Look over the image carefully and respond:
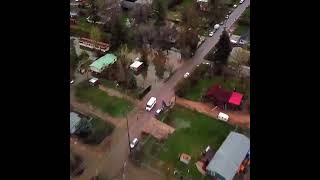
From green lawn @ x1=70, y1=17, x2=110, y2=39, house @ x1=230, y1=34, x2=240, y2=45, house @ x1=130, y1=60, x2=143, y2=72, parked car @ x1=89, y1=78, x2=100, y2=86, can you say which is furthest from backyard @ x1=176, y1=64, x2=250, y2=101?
green lawn @ x1=70, y1=17, x2=110, y2=39

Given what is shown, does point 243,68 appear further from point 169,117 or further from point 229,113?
point 169,117

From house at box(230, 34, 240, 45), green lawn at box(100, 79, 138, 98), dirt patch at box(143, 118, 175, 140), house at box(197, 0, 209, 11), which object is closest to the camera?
dirt patch at box(143, 118, 175, 140)

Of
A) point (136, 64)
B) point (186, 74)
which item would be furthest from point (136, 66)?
point (186, 74)

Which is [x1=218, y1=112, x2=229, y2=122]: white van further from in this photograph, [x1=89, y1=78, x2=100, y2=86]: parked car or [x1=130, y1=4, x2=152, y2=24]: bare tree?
[x1=130, y1=4, x2=152, y2=24]: bare tree

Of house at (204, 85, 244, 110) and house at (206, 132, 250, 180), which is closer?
house at (206, 132, 250, 180)

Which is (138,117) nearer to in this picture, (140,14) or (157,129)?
(157,129)
